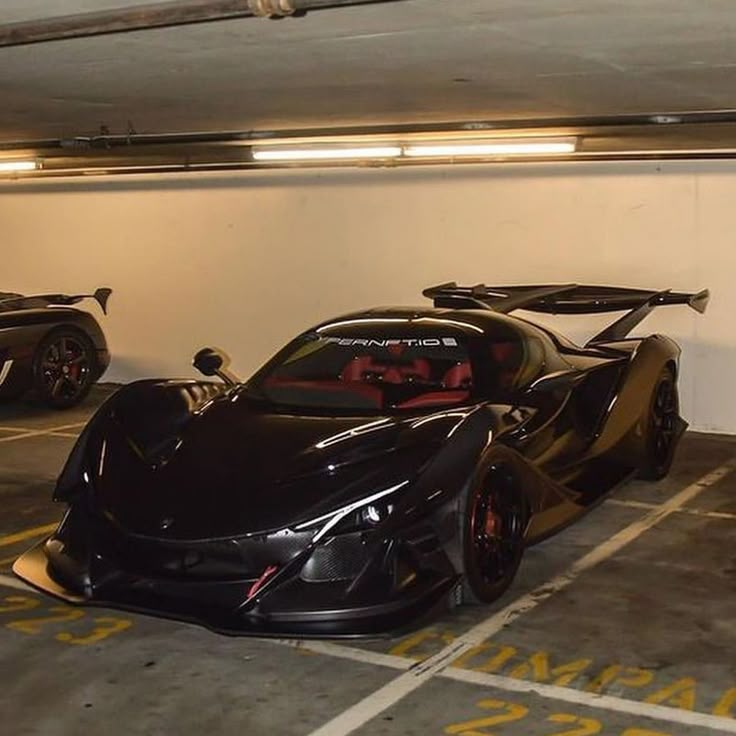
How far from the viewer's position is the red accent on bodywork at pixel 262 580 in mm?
3852

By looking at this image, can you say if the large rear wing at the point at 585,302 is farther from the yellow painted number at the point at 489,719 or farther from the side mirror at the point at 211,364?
the yellow painted number at the point at 489,719

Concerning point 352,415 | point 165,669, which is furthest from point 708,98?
point 165,669

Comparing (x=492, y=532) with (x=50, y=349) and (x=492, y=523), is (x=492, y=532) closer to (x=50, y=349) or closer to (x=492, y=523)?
(x=492, y=523)

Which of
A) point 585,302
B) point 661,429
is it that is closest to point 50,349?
point 585,302

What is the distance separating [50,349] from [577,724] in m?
6.98

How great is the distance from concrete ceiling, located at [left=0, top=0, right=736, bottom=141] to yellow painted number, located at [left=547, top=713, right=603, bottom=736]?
87.7 inches

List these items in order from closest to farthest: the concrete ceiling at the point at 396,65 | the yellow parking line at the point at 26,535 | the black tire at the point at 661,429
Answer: the concrete ceiling at the point at 396,65
the yellow parking line at the point at 26,535
the black tire at the point at 661,429

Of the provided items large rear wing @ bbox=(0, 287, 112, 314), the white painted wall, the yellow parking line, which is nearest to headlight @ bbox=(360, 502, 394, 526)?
the yellow parking line

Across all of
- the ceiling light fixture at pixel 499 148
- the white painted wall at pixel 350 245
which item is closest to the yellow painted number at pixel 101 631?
the ceiling light fixture at pixel 499 148

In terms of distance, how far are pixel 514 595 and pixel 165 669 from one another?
59.7 inches

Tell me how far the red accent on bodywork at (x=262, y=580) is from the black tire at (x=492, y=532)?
74cm

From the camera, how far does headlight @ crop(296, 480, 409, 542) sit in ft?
12.8

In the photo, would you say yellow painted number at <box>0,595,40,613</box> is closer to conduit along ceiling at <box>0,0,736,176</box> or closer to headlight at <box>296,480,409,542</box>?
headlight at <box>296,480,409,542</box>

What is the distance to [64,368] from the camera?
31.4 ft
